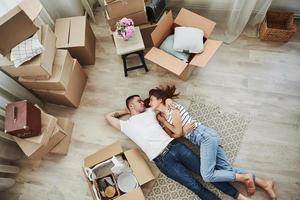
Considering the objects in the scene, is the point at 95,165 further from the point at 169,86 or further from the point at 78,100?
the point at 169,86

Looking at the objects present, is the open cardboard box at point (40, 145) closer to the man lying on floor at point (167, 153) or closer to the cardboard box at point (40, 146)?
the cardboard box at point (40, 146)

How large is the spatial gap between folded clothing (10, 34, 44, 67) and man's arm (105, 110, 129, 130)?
67 cm

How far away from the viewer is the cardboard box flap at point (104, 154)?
76.5 inches

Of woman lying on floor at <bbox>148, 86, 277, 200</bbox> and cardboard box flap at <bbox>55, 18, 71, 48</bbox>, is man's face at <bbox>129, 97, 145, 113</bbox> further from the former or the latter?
cardboard box flap at <bbox>55, 18, 71, 48</bbox>

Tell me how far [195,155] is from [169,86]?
1.94 feet

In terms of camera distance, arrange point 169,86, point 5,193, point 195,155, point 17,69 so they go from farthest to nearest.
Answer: point 169,86 < point 5,193 < point 195,155 < point 17,69

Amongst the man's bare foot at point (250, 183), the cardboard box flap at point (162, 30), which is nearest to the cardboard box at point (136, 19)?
the cardboard box flap at point (162, 30)

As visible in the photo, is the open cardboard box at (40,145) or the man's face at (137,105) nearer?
the open cardboard box at (40,145)

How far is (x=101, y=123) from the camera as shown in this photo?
2.19 metres

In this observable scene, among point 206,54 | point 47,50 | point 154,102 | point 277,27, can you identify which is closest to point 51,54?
point 47,50

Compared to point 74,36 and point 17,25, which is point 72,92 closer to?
point 74,36

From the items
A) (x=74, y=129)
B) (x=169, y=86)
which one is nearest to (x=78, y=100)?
(x=74, y=129)

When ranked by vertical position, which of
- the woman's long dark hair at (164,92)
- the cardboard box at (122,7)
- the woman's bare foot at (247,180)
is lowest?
the woman's bare foot at (247,180)

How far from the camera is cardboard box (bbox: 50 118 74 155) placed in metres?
2.07
